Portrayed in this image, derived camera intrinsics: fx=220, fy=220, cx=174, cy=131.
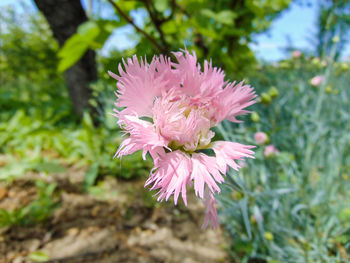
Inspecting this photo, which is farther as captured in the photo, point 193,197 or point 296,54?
point 296,54

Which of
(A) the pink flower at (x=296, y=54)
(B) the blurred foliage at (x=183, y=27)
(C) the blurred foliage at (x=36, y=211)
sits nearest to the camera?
(B) the blurred foliage at (x=183, y=27)

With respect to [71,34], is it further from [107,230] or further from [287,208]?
[287,208]

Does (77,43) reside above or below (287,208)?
above

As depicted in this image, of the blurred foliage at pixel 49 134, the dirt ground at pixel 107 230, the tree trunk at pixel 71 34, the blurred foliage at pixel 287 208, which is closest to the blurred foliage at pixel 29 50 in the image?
the blurred foliage at pixel 49 134

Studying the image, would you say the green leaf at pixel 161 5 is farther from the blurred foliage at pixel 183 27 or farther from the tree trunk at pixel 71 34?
the tree trunk at pixel 71 34

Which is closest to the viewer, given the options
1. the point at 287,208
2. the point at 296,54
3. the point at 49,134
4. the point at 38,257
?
the point at 287,208

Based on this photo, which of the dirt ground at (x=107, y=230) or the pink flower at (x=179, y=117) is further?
the dirt ground at (x=107, y=230)

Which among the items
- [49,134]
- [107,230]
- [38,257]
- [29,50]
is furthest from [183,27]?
[29,50]
